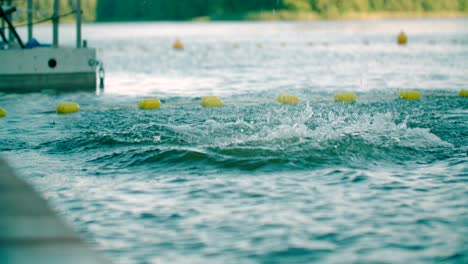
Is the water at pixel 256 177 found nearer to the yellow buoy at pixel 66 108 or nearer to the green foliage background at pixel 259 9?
the yellow buoy at pixel 66 108

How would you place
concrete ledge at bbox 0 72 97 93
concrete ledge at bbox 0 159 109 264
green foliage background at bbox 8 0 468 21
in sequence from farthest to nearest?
green foliage background at bbox 8 0 468 21 < concrete ledge at bbox 0 72 97 93 < concrete ledge at bbox 0 159 109 264

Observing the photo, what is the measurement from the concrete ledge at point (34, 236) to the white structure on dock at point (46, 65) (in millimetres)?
20310

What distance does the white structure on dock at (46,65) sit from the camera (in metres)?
22.3

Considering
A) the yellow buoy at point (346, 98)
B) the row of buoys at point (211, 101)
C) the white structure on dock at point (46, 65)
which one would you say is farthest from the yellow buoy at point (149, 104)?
the yellow buoy at point (346, 98)

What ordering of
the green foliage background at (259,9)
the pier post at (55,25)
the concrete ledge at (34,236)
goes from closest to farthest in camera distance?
the concrete ledge at (34,236), the pier post at (55,25), the green foliage background at (259,9)

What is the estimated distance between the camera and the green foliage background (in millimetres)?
148125

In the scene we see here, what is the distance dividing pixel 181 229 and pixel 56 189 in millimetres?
2956

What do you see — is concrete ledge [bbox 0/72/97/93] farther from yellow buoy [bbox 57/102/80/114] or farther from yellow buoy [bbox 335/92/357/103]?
yellow buoy [bbox 335/92/357/103]

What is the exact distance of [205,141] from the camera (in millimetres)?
13773

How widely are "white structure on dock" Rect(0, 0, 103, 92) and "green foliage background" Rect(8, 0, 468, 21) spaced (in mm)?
120777

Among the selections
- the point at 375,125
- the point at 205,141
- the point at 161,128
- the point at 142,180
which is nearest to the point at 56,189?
the point at 142,180

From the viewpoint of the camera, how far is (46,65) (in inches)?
898

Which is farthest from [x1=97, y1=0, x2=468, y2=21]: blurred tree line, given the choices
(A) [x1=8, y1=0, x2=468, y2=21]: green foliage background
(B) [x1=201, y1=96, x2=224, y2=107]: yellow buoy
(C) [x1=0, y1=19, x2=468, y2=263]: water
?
(C) [x1=0, y1=19, x2=468, y2=263]: water

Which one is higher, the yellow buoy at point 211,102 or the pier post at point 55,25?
the pier post at point 55,25
